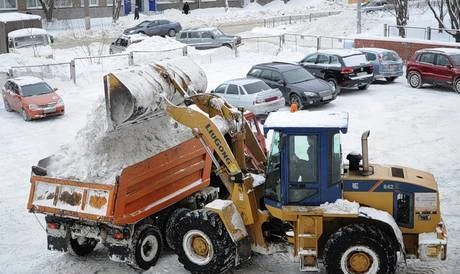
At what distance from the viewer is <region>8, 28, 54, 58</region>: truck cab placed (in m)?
33.4

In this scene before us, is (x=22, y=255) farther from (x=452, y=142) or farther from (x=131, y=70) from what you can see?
(x=452, y=142)

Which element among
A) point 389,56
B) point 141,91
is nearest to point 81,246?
point 141,91

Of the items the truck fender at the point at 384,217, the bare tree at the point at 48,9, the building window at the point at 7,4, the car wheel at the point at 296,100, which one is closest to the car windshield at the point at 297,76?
the car wheel at the point at 296,100

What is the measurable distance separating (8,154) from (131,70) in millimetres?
9560

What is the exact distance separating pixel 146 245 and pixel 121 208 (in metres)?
0.99

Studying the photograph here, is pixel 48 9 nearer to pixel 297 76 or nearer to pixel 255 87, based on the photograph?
pixel 297 76

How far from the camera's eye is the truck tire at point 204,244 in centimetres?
991

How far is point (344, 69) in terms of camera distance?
24.2m

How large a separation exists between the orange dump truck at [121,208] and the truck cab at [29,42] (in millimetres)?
23686

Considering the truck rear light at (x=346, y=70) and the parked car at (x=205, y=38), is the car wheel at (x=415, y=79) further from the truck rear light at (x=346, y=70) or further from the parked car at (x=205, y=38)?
the parked car at (x=205, y=38)

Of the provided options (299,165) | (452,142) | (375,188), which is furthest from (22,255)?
(452,142)

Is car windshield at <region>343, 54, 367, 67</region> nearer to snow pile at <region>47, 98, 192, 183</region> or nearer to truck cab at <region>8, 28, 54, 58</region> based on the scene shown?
snow pile at <region>47, 98, 192, 183</region>

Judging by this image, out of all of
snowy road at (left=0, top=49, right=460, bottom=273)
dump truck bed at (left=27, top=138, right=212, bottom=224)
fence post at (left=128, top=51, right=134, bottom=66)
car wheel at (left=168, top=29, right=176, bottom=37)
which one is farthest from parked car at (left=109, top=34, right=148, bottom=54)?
dump truck bed at (left=27, top=138, right=212, bottom=224)

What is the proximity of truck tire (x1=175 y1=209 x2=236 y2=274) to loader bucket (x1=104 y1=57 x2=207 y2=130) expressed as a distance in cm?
180
